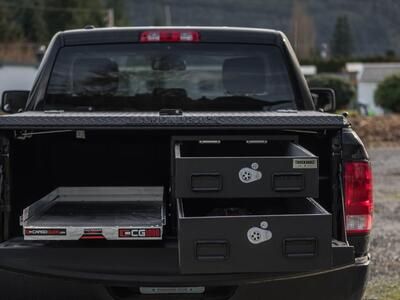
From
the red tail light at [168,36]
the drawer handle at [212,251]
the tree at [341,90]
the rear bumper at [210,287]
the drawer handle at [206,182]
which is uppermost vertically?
the red tail light at [168,36]

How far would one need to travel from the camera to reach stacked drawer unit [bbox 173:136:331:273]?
325cm

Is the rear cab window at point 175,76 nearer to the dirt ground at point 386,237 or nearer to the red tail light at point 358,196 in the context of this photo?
the red tail light at point 358,196

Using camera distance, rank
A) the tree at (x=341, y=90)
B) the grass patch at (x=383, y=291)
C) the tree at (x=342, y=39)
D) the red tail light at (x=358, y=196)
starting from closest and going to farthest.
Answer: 1. the red tail light at (x=358, y=196)
2. the grass patch at (x=383, y=291)
3. the tree at (x=341, y=90)
4. the tree at (x=342, y=39)

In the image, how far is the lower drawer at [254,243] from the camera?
3.25 meters

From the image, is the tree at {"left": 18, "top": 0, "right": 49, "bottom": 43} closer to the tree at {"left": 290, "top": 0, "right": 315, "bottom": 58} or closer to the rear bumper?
the tree at {"left": 290, "top": 0, "right": 315, "bottom": 58}

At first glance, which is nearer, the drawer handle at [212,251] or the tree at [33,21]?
the drawer handle at [212,251]

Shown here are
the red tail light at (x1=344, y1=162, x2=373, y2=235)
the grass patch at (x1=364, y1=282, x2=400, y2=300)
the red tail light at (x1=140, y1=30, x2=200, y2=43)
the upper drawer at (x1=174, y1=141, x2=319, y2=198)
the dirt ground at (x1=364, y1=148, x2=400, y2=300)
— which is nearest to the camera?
the upper drawer at (x1=174, y1=141, x2=319, y2=198)

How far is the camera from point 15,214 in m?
3.92

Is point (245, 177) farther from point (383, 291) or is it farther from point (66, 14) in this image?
point (66, 14)

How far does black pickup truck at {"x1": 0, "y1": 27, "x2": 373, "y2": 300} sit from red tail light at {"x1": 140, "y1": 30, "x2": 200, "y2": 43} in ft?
3.30

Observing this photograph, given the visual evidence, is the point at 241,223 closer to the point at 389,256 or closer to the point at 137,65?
the point at 137,65

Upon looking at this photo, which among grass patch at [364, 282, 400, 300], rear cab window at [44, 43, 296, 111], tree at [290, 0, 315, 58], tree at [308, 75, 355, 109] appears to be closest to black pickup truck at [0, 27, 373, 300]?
rear cab window at [44, 43, 296, 111]

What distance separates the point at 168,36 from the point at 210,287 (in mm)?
2184

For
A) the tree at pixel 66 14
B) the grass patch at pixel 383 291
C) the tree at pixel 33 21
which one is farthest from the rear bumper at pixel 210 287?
the tree at pixel 33 21
